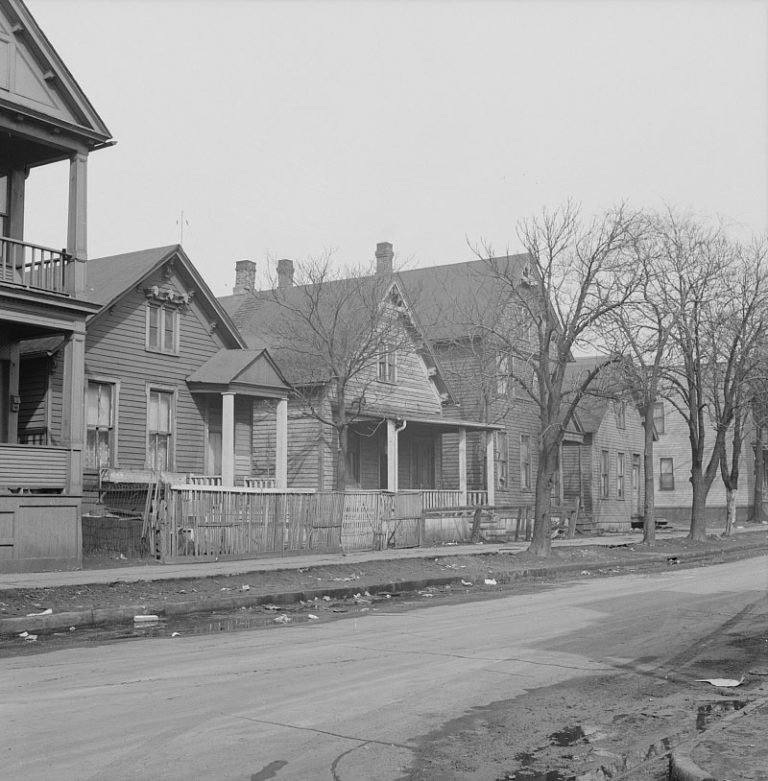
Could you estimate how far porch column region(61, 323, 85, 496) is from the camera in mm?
19094

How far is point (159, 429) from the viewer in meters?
25.2

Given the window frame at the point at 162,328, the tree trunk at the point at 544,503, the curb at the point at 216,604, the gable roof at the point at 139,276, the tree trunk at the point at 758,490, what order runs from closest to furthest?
the curb at the point at 216,604, the tree trunk at the point at 544,503, the gable roof at the point at 139,276, the window frame at the point at 162,328, the tree trunk at the point at 758,490

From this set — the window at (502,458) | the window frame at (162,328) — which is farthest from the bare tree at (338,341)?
the window at (502,458)

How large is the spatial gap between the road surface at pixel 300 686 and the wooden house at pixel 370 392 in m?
16.4

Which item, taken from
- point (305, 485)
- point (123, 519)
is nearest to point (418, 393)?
point (305, 485)

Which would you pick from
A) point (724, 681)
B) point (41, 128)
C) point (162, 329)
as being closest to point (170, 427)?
point (162, 329)

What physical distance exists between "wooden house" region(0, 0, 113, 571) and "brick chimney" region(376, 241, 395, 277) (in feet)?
41.7

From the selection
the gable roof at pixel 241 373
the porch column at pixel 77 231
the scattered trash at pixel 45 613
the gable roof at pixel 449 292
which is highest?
Result: the gable roof at pixel 449 292

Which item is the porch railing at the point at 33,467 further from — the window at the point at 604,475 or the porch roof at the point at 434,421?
the window at the point at 604,475

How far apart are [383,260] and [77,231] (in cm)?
1629

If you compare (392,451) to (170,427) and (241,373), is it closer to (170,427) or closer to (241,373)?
(241,373)

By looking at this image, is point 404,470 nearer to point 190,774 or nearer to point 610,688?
point 610,688

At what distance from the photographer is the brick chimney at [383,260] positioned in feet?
105

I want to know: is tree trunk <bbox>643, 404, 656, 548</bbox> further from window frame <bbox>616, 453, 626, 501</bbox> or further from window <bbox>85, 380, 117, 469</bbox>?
window frame <bbox>616, 453, 626, 501</bbox>
